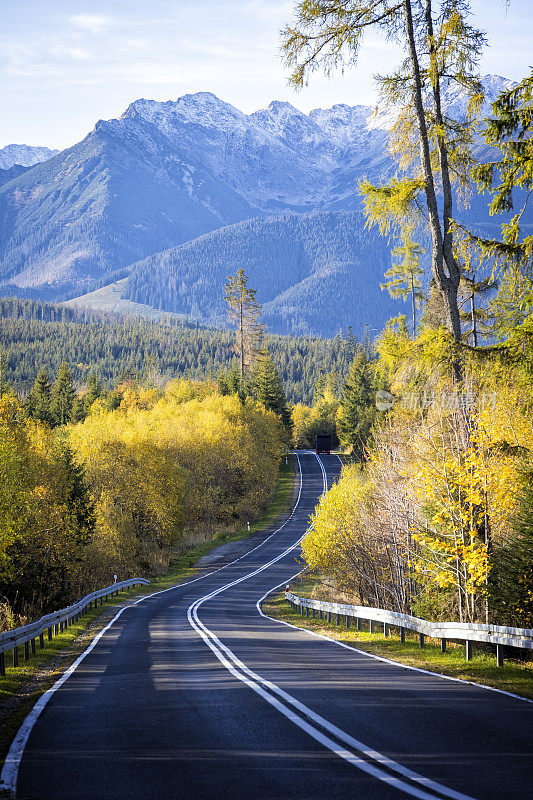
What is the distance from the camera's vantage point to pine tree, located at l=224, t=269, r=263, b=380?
8981 centimetres

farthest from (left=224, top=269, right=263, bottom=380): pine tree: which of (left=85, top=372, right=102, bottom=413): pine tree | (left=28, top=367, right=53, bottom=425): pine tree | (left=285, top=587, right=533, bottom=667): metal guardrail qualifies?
(left=285, top=587, right=533, bottom=667): metal guardrail

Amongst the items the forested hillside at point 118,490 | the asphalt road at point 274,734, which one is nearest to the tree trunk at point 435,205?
the asphalt road at point 274,734

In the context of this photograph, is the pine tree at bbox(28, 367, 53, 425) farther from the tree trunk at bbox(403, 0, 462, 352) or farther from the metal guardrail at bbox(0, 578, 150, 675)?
the tree trunk at bbox(403, 0, 462, 352)

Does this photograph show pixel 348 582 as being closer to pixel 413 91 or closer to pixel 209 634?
pixel 209 634

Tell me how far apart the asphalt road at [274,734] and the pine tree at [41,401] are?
72796 millimetres

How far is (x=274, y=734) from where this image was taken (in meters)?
7.26

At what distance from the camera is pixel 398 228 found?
13125 millimetres

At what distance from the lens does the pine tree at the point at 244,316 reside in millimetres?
89812

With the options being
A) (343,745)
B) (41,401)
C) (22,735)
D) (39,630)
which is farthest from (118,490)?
(343,745)

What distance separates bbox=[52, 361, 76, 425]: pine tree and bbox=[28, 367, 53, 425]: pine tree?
67.8 inches

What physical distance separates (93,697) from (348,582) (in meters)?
14.5

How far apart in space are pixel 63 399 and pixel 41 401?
5.15 meters

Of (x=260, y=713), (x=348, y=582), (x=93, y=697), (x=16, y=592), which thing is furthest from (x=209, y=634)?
(x=16, y=592)

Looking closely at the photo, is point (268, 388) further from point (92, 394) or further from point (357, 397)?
point (92, 394)
